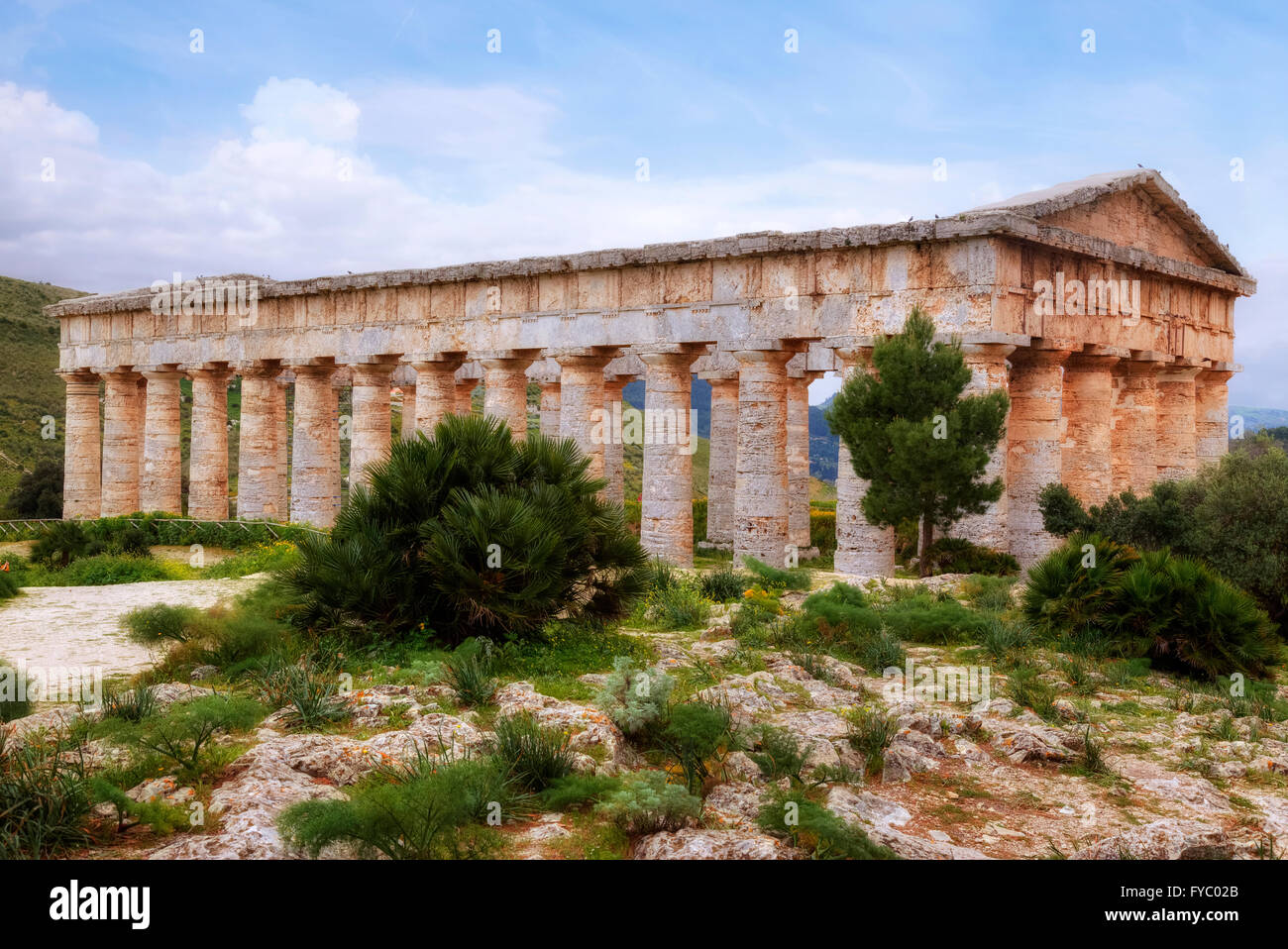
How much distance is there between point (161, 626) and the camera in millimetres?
12266

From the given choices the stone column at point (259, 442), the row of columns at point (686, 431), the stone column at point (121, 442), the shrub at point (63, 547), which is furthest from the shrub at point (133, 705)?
the stone column at point (121, 442)

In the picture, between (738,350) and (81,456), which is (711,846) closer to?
(738,350)

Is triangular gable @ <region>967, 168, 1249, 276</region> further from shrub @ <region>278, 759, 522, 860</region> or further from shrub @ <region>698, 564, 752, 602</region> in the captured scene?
shrub @ <region>278, 759, 522, 860</region>

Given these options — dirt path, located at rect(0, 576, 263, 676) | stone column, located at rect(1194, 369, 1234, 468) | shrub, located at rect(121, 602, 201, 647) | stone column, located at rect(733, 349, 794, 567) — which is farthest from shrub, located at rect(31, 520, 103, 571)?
stone column, located at rect(1194, 369, 1234, 468)

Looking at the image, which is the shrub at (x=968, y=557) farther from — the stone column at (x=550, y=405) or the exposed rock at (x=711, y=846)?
the exposed rock at (x=711, y=846)

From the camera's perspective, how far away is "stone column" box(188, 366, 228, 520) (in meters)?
31.6

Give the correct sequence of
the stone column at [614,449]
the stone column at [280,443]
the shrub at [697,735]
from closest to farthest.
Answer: the shrub at [697,735] < the stone column at [614,449] < the stone column at [280,443]

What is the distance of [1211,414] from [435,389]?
66.9ft

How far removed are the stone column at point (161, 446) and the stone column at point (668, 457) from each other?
15.8m

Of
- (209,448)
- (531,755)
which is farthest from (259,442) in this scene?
(531,755)

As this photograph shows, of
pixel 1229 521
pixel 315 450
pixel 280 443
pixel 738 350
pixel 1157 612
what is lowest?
pixel 1157 612

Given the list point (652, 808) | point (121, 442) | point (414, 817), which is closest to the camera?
point (414, 817)

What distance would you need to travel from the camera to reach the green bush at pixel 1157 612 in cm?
1261
